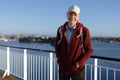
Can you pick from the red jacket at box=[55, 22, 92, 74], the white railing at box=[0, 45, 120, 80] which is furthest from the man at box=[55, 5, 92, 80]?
the white railing at box=[0, 45, 120, 80]

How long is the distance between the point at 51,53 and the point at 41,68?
62.6 inches

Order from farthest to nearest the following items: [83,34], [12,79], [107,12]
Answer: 1. [107,12]
2. [12,79]
3. [83,34]

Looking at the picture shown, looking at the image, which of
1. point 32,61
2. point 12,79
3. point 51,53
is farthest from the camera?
point 12,79

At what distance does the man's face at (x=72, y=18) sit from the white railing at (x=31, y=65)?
129 centimetres

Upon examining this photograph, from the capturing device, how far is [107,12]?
38.9 m

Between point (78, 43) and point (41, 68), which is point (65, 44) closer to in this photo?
point (78, 43)

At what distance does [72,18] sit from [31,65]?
342 cm

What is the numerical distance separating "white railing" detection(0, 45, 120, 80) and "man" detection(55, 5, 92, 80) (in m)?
1.10

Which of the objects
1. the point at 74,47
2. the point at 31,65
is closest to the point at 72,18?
the point at 74,47

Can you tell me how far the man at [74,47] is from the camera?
316 cm

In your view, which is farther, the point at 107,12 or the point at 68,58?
the point at 107,12

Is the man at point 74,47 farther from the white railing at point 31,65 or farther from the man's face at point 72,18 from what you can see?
the white railing at point 31,65

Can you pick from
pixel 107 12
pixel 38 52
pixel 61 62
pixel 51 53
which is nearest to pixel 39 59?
pixel 38 52

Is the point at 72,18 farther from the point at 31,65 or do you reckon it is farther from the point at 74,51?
the point at 31,65
